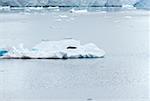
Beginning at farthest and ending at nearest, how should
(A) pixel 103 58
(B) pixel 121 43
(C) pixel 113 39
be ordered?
(C) pixel 113 39 < (B) pixel 121 43 < (A) pixel 103 58

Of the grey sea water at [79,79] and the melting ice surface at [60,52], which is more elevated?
the grey sea water at [79,79]

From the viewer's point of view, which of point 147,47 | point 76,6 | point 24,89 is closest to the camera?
point 24,89

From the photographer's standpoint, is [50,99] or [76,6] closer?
[50,99]

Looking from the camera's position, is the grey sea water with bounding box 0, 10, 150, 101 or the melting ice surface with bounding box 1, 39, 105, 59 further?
the melting ice surface with bounding box 1, 39, 105, 59

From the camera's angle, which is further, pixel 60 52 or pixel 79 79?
pixel 60 52

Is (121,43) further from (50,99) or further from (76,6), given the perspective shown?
(76,6)

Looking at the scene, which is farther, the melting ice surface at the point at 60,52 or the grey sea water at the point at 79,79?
the melting ice surface at the point at 60,52

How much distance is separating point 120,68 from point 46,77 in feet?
4.81

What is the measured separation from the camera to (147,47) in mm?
12141

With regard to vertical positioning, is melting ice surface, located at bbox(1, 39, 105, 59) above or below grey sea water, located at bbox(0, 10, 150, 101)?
below

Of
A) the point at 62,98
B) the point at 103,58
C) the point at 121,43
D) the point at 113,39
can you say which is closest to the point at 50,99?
the point at 62,98

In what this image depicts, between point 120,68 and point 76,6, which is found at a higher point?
point 120,68

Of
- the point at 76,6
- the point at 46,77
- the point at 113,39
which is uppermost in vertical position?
the point at 46,77

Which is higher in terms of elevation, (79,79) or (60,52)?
(79,79)
